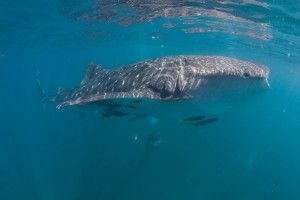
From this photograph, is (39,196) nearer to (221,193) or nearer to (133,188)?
(133,188)

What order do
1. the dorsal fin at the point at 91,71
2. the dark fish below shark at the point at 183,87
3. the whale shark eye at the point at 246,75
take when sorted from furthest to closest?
the dorsal fin at the point at 91,71 < the dark fish below shark at the point at 183,87 < the whale shark eye at the point at 246,75

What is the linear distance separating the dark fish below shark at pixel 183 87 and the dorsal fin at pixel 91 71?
244cm

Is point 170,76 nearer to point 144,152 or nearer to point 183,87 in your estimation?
point 183,87

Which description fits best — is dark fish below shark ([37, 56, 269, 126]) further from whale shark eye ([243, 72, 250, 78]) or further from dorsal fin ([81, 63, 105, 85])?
dorsal fin ([81, 63, 105, 85])

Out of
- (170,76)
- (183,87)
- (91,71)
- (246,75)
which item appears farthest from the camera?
(91,71)

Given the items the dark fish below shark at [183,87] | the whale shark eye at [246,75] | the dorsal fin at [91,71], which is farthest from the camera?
the dorsal fin at [91,71]

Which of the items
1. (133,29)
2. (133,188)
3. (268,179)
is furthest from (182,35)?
(133,188)

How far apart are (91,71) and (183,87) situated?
240 inches

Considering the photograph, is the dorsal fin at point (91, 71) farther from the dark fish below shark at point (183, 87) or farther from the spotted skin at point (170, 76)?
the dark fish below shark at point (183, 87)

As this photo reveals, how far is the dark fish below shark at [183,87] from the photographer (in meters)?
5.96

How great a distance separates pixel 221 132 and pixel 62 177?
14021 mm

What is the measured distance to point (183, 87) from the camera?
255 inches

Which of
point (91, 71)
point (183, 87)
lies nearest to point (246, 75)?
point (183, 87)

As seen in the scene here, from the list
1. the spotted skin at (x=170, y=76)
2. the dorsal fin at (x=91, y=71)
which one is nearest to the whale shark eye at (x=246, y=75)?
the spotted skin at (x=170, y=76)
